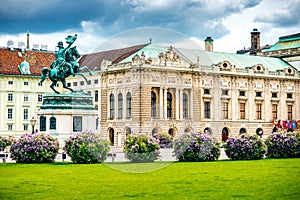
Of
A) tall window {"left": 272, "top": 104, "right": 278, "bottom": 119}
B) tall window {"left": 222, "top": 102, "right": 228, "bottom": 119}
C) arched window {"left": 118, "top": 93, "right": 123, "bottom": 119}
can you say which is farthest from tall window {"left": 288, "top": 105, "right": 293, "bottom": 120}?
arched window {"left": 118, "top": 93, "right": 123, "bottom": 119}

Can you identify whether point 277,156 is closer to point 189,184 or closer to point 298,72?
point 189,184

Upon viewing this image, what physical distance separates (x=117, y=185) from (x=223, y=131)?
200 feet

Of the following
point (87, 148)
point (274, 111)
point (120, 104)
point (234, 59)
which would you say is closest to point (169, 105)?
point (120, 104)

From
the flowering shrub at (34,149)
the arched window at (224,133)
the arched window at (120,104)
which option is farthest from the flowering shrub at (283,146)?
the arched window at (224,133)

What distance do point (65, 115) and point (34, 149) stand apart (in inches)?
246

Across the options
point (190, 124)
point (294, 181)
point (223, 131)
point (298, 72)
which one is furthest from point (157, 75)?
point (294, 181)

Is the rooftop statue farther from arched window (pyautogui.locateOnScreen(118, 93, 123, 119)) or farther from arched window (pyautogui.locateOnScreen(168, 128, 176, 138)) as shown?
arched window (pyautogui.locateOnScreen(118, 93, 123, 119))

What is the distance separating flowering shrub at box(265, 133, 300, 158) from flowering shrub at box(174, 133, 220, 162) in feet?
19.7

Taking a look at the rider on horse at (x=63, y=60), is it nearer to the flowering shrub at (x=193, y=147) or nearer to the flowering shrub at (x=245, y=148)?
the flowering shrub at (x=193, y=147)

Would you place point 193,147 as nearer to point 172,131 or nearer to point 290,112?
point 172,131

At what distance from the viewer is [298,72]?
292 feet

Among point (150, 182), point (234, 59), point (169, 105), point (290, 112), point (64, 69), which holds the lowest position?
point (150, 182)

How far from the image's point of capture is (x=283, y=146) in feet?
130

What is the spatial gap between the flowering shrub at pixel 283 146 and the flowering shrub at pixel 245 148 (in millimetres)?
2227
